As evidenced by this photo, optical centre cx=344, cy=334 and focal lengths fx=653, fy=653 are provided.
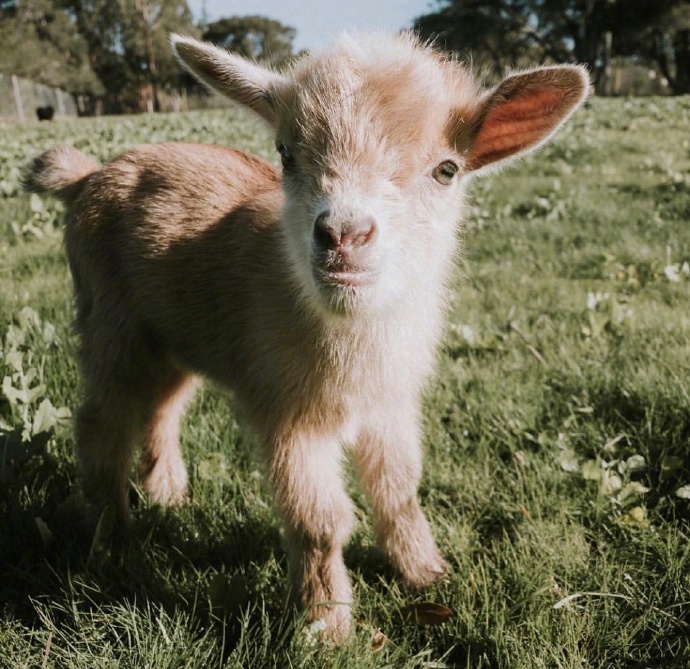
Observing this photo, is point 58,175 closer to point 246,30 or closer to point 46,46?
point 46,46

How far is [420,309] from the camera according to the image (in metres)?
2.23

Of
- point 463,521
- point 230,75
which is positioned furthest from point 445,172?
point 463,521

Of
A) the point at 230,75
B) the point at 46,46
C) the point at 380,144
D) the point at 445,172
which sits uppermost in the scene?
the point at 230,75

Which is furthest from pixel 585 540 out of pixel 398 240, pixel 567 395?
pixel 398 240

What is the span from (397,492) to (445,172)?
3.75 ft

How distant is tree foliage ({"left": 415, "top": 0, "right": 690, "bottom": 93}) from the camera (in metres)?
44.6

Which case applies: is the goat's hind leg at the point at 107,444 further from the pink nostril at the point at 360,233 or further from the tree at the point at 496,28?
the tree at the point at 496,28

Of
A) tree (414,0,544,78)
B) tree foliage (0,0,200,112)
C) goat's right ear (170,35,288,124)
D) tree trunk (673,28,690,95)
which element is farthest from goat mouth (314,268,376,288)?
tree (414,0,544,78)

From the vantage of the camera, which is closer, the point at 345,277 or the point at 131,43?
the point at 345,277

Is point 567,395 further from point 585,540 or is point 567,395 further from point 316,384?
point 316,384

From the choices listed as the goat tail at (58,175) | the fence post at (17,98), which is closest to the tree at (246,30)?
the fence post at (17,98)

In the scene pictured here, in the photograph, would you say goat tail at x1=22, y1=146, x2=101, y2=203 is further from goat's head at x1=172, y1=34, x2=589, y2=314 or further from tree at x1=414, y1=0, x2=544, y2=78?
tree at x1=414, y1=0, x2=544, y2=78

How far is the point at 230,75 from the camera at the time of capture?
93.4 inches

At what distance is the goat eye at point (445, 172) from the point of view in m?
2.12
